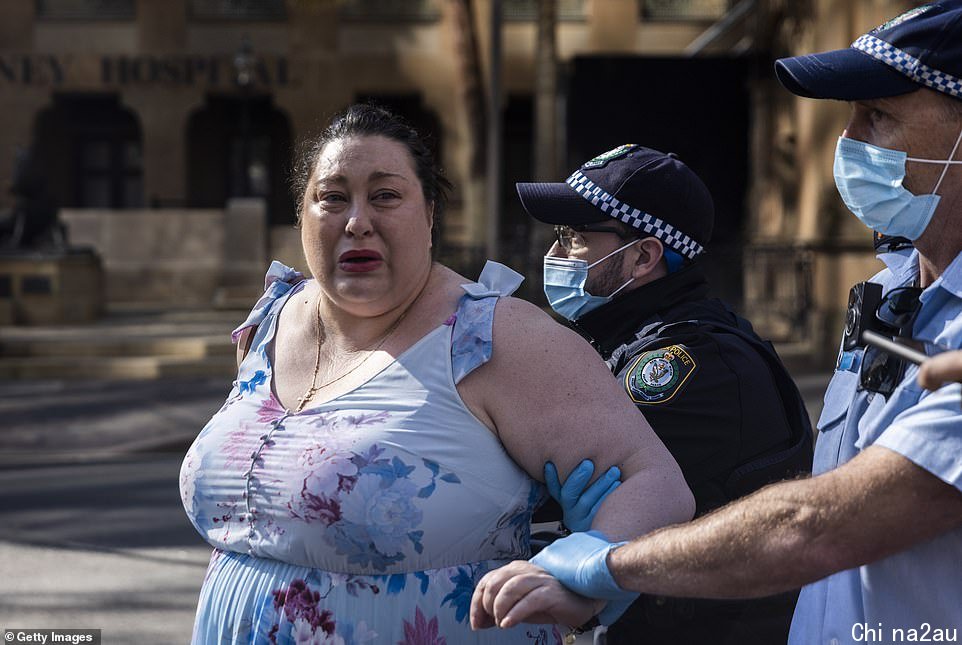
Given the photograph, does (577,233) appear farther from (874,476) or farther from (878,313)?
(874,476)

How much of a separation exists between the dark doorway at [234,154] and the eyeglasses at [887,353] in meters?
29.8

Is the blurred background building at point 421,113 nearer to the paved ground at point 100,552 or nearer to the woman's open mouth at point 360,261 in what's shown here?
the paved ground at point 100,552

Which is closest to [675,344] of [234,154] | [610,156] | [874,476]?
[610,156]

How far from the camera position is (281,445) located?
2.50 m

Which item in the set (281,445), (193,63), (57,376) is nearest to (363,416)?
(281,445)

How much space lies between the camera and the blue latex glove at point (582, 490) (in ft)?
7.69

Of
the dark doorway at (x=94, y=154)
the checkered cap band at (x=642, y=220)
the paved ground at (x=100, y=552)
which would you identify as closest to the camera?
the checkered cap band at (x=642, y=220)

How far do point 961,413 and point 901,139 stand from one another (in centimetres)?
58

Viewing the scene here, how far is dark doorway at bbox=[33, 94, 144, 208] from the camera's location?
31828 millimetres

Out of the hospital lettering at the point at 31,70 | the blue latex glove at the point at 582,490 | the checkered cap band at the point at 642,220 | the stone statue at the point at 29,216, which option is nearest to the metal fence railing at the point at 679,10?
the hospital lettering at the point at 31,70

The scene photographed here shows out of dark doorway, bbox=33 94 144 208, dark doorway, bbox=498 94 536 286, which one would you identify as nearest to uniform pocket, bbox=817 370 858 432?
dark doorway, bbox=498 94 536 286

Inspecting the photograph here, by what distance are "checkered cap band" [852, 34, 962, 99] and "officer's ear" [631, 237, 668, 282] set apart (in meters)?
1.19

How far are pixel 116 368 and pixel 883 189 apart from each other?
14593 mm

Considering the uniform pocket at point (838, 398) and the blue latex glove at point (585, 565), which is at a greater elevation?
the uniform pocket at point (838, 398)
